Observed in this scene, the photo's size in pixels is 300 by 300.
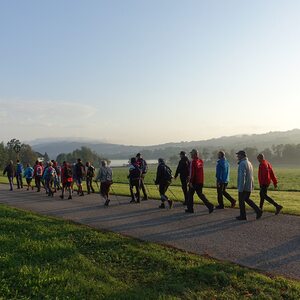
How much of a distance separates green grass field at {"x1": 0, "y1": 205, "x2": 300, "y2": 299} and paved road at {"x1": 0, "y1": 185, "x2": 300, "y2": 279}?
0.76 meters

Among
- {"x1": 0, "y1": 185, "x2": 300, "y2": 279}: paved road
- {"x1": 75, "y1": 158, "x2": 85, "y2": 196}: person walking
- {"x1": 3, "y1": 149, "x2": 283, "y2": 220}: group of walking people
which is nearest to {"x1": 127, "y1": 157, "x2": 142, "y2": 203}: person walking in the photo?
{"x1": 3, "y1": 149, "x2": 283, "y2": 220}: group of walking people

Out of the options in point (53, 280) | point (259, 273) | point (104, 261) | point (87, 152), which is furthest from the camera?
point (87, 152)

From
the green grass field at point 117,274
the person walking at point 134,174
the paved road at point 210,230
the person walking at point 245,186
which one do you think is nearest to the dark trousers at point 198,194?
the paved road at point 210,230

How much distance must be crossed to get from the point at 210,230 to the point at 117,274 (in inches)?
166

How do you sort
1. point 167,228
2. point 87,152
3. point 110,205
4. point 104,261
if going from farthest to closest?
point 87,152
point 110,205
point 167,228
point 104,261

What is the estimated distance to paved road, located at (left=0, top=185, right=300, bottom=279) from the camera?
797 centimetres

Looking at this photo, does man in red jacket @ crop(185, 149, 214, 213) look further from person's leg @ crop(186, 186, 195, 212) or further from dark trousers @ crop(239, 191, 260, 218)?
dark trousers @ crop(239, 191, 260, 218)

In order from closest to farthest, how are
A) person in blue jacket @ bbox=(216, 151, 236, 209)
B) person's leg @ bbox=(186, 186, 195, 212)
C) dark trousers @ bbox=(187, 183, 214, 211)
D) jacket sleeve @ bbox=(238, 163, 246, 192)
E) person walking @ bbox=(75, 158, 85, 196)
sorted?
jacket sleeve @ bbox=(238, 163, 246, 192) < dark trousers @ bbox=(187, 183, 214, 211) < person's leg @ bbox=(186, 186, 195, 212) < person in blue jacket @ bbox=(216, 151, 236, 209) < person walking @ bbox=(75, 158, 85, 196)

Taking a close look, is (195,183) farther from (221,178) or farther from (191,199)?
(221,178)

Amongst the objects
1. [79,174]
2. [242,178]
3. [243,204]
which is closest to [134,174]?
[79,174]

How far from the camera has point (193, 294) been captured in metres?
5.95

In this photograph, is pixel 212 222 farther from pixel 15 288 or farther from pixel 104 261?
pixel 15 288

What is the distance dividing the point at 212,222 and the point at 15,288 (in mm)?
6788

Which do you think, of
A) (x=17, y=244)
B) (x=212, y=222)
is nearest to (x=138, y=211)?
(x=212, y=222)
